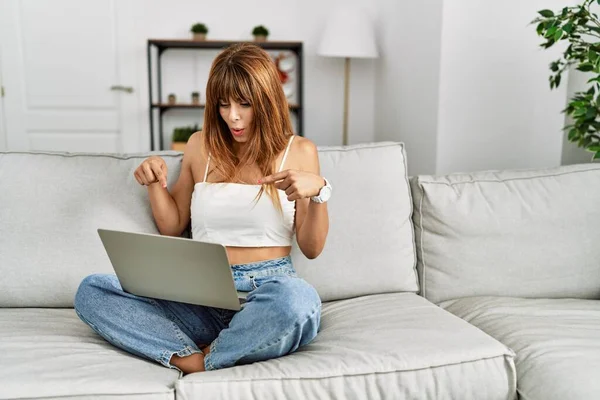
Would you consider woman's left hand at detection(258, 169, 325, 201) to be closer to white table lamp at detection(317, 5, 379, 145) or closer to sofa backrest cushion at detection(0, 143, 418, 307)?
sofa backrest cushion at detection(0, 143, 418, 307)

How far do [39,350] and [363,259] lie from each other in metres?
0.83

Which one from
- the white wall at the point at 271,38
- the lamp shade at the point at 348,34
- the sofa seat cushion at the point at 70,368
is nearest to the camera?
the sofa seat cushion at the point at 70,368

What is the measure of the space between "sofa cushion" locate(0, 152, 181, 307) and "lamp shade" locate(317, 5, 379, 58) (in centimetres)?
225

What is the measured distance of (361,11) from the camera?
3.75m

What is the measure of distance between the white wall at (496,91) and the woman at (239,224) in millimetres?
1515

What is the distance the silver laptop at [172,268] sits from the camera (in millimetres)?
1197

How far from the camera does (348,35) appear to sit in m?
3.71

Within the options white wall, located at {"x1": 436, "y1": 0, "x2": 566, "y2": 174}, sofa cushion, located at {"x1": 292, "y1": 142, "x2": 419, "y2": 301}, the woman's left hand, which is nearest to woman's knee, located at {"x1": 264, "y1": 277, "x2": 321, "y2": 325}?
the woman's left hand

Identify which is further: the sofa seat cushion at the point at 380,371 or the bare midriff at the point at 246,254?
the bare midriff at the point at 246,254

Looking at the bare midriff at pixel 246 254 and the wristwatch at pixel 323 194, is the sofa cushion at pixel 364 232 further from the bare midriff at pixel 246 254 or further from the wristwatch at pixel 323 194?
the wristwatch at pixel 323 194

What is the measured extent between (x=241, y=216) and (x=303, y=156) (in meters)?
0.22

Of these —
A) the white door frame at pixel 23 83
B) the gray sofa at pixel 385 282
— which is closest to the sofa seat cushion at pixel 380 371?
the gray sofa at pixel 385 282

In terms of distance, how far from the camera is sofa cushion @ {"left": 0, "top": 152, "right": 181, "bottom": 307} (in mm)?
1599

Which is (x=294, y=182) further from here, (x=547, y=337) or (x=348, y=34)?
(x=348, y=34)
